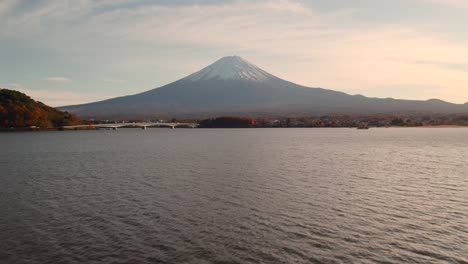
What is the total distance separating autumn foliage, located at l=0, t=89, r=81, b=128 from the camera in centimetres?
13562

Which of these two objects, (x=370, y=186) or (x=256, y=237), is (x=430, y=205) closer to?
(x=370, y=186)

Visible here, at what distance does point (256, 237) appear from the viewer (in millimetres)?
18016

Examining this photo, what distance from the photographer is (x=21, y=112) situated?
13862 cm

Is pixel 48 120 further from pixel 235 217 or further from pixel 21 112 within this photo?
pixel 235 217

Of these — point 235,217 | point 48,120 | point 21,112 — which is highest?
point 21,112

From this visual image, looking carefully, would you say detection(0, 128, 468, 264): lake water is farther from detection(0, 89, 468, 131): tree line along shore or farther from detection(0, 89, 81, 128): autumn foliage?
detection(0, 89, 468, 131): tree line along shore

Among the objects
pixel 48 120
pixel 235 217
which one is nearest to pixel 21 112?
pixel 48 120

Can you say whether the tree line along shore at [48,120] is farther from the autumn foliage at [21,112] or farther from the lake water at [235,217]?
the lake water at [235,217]

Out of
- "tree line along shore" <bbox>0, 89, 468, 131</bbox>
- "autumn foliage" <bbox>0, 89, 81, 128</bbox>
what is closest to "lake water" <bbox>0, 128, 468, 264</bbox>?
"autumn foliage" <bbox>0, 89, 81, 128</bbox>

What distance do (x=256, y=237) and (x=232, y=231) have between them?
1.36m

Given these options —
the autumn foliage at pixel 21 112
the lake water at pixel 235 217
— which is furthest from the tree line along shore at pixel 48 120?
the lake water at pixel 235 217

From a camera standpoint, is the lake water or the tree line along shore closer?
the lake water

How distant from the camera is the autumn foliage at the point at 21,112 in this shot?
136 metres

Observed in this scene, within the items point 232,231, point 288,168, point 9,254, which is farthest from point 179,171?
point 9,254
